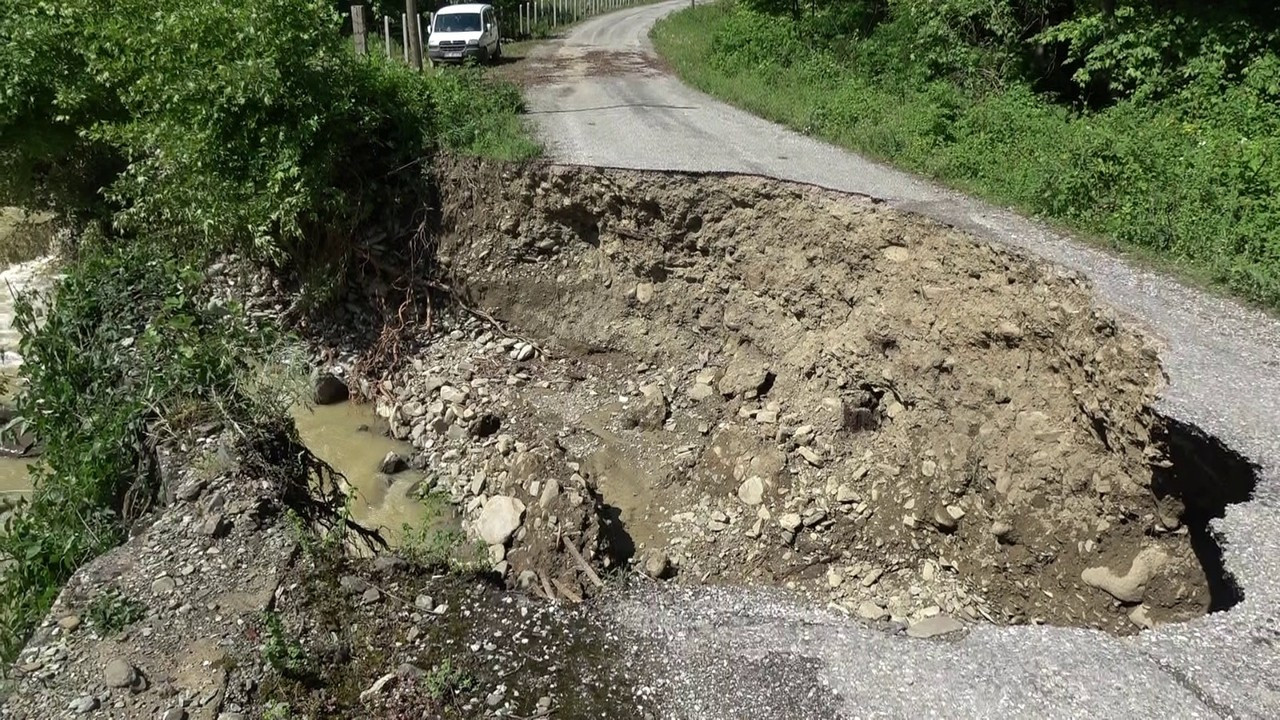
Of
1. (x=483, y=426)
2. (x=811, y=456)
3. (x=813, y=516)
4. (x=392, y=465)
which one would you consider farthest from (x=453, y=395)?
(x=813, y=516)

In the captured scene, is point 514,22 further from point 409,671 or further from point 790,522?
point 409,671

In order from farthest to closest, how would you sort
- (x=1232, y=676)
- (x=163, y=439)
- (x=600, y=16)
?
1. (x=600, y=16)
2. (x=163, y=439)
3. (x=1232, y=676)

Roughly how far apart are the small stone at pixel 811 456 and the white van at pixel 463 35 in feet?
48.8

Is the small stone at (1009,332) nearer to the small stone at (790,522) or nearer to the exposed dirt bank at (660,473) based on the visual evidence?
the exposed dirt bank at (660,473)

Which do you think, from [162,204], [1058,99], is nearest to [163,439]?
[162,204]

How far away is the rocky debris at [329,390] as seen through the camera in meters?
11.0

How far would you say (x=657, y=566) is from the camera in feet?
25.6

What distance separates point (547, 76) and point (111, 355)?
13193 mm

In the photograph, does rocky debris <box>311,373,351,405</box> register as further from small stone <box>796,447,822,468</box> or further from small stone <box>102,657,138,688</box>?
small stone <box>102,657,138,688</box>

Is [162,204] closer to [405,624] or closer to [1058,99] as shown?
[405,624]

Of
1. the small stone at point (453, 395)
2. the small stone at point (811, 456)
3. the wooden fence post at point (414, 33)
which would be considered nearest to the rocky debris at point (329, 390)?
the small stone at point (453, 395)

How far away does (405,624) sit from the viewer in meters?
5.11

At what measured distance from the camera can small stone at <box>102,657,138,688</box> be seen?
425cm

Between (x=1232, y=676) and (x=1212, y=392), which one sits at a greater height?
(x=1212, y=392)
